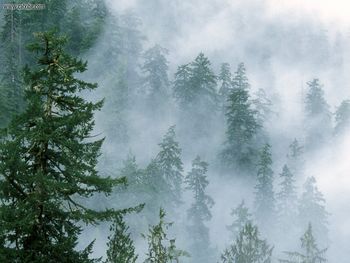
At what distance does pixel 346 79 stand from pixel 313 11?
3838 cm

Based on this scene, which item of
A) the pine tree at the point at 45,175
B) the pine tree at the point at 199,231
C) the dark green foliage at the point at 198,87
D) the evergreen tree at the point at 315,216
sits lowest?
the pine tree at the point at 45,175

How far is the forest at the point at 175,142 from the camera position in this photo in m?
13.3

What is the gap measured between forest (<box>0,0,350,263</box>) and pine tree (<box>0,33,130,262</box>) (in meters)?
0.05

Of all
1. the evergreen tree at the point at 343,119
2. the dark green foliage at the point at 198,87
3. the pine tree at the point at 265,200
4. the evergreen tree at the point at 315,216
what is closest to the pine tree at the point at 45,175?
the pine tree at the point at 265,200

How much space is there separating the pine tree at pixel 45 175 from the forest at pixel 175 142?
1.9 inches

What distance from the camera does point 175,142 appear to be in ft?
178

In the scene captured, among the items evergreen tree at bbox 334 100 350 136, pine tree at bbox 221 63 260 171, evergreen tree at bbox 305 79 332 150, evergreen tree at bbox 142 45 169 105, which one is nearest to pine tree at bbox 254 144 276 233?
pine tree at bbox 221 63 260 171

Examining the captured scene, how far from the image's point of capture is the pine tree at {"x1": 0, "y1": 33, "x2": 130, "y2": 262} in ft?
40.7

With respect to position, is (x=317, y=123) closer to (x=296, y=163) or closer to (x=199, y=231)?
(x=296, y=163)

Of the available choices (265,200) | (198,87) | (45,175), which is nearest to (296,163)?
(265,200)

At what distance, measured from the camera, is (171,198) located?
2100 inches

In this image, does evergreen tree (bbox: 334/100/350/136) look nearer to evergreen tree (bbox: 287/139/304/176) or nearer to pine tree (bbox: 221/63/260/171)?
evergreen tree (bbox: 287/139/304/176)

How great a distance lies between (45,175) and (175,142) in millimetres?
41666

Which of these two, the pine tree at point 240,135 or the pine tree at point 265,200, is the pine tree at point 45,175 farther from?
the pine tree at point 240,135
